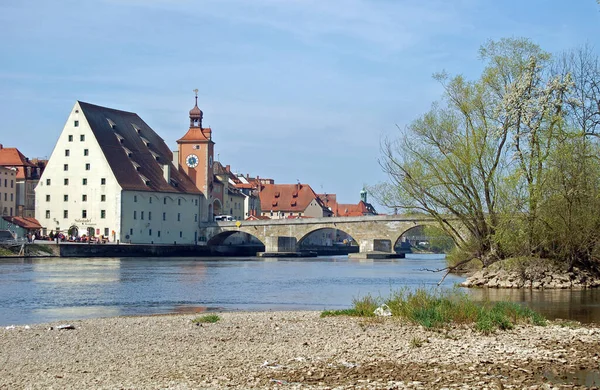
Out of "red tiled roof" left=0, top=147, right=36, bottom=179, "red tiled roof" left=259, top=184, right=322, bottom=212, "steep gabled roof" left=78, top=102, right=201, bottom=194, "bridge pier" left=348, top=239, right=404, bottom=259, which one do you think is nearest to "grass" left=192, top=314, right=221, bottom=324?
"steep gabled roof" left=78, top=102, right=201, bottom=194

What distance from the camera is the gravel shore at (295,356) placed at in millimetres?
13492

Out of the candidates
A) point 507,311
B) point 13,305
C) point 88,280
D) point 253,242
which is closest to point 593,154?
point 507,311

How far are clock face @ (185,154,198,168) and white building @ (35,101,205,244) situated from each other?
30.0 feet

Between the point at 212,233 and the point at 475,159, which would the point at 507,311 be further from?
the point at 212,233

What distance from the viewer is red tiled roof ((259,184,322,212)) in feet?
522

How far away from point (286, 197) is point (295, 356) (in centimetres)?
14592

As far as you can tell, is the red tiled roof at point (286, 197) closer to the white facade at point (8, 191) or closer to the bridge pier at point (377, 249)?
the white facade at point (8, 191)

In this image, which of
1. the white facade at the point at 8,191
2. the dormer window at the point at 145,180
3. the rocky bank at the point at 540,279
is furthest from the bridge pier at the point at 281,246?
the rocky bank at the point at 540,279

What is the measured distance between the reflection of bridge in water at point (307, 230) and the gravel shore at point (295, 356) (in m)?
72.8

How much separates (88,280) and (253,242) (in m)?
75.2

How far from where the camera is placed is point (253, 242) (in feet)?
399

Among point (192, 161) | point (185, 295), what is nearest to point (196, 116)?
point (192, 161)

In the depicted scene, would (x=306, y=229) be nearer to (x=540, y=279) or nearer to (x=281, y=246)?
(x=281, y=246)

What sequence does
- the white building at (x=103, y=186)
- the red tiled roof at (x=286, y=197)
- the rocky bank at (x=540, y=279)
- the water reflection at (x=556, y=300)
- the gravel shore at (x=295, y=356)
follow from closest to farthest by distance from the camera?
the gravel shore at (x=295, y=356)
the water reflection at (x=556, y=300)
the rocky bank at (x=540, y=279)
the white building at (x=103, y=186)
the red tiled roof at (x=286, y=197)
